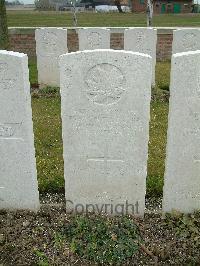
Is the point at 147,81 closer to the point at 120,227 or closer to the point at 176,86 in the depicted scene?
the point at 176,86

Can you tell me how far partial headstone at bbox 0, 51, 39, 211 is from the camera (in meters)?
3.41

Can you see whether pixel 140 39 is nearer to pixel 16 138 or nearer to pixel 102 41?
pixel 102 41

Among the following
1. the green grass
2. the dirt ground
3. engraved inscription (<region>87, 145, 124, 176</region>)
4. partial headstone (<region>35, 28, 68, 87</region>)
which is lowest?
the dirt ground

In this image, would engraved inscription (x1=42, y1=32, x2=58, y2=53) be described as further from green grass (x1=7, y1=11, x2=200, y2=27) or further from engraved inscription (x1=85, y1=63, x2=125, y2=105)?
green grass (x1=7, y1=11, x2=200, y2=27)

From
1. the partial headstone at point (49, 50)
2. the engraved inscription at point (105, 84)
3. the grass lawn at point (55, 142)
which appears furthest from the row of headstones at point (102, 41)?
the engraved inscription at point (105, 84)

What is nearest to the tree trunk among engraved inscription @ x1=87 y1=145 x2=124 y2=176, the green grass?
engraved inscription @ x1=87 y1=145 x2=124 y2=176

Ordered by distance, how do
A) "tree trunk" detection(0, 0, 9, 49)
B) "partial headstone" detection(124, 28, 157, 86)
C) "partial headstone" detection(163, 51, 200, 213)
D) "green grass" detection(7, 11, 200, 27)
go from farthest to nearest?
"green grass" detection(7, 11, 200, 27)
"tree trunk" detection(0, 0, 9, 49)
"partial headstone" detection(124, 28, 157, 86)
"partial headstone" detection(163, 51, 200, 213)

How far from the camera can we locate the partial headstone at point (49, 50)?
870 cm

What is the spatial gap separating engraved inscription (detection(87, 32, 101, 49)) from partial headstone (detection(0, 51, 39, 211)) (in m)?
5.54

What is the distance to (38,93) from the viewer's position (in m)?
8.73

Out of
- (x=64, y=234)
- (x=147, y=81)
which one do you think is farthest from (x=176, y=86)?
(x=64, y=234)

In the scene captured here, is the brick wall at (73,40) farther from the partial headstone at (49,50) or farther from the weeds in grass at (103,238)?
the weeds in grass at (103,238)

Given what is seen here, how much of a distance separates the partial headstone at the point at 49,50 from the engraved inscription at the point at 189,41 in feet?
9.06

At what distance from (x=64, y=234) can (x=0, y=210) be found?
84 centimetres
